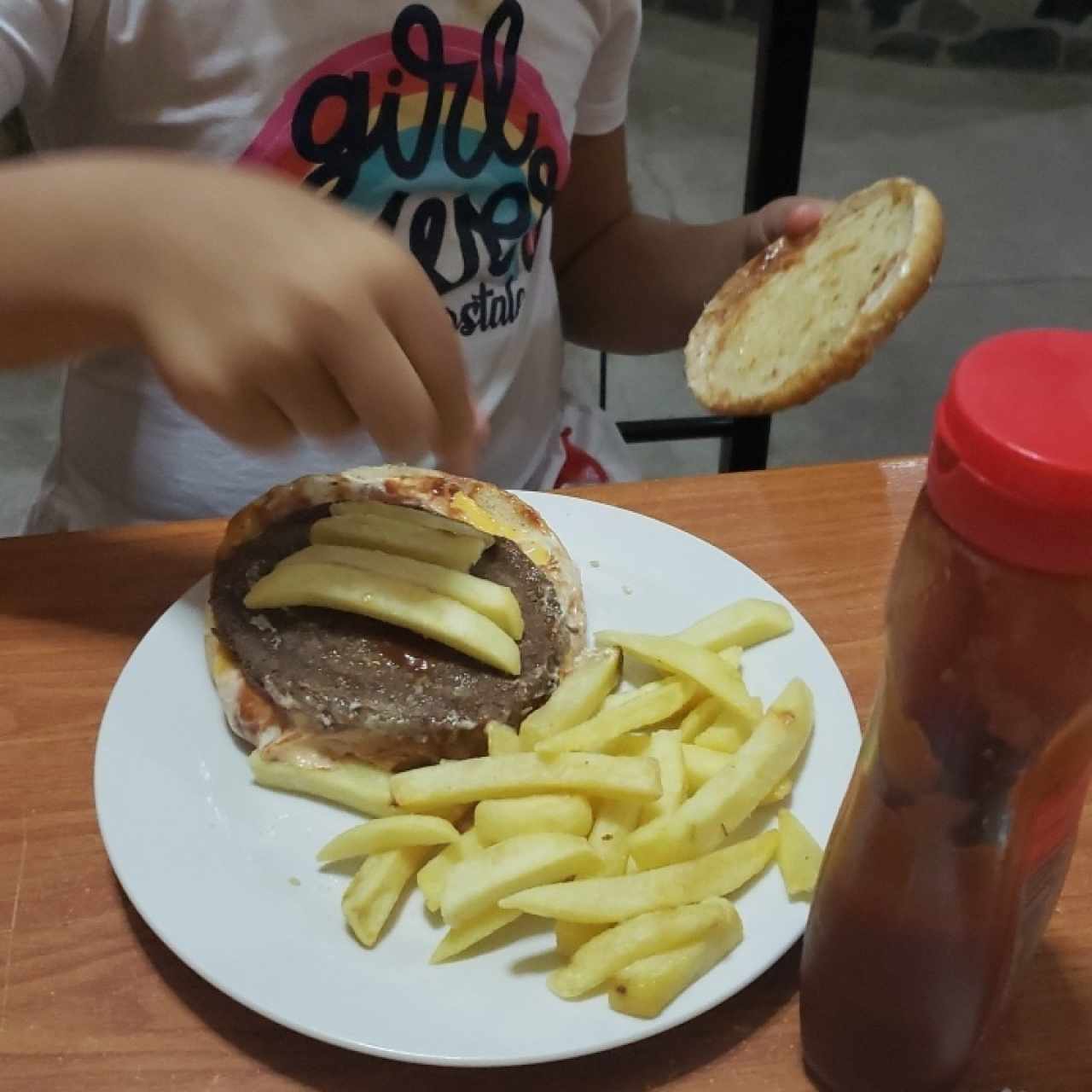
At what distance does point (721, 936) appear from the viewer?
739 millimetres

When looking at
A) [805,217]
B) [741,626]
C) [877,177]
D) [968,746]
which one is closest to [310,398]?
[741,626]

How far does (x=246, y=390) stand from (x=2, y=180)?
0.25 meters

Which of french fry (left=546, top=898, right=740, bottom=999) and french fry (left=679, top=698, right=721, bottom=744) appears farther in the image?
french fry (left=679, top=698, right=721, bottom=744)

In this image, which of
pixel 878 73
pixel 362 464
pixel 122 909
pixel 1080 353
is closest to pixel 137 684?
pixel 122 909

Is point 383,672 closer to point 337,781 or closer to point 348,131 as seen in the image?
point 337,781

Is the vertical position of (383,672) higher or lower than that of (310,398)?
lower

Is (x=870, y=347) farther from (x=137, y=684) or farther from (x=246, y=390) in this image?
(x=137, y=684)

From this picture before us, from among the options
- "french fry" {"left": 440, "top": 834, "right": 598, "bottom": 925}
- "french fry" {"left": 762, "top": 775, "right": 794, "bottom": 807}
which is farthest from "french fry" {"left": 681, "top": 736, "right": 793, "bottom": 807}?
"french fry" {"left": 440, "top": 834, "right": 598, "bottom": 925}

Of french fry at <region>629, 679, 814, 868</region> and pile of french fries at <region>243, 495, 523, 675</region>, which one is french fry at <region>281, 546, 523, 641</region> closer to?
pile of french fries at <region>243, 495, 523, 675</region>

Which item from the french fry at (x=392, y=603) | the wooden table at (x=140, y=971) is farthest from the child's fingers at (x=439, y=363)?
the wooden table at (x=140, y=971)

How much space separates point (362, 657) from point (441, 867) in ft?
0.70

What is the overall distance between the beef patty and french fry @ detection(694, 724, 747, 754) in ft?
0.42

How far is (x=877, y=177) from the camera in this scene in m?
3.89

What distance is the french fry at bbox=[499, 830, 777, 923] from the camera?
737 millimetres
